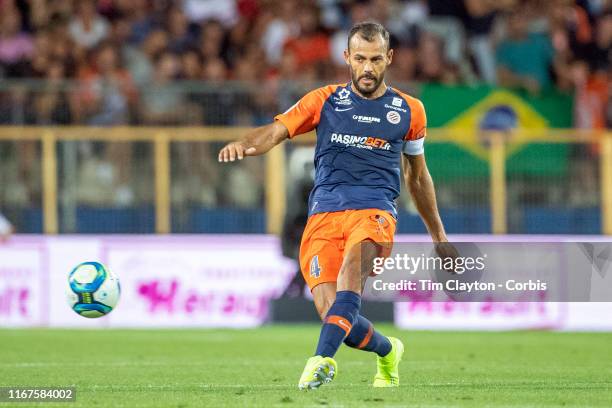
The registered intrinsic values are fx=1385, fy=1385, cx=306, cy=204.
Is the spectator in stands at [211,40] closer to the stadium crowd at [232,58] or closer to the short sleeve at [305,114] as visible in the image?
the stadium crowd at [232,58]

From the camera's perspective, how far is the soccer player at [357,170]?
28.1 feet

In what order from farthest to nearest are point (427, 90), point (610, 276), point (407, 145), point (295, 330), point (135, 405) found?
point (427, 90) → point (295, 330) → point (610, 276) → point (407, 145) → point (135, 405)

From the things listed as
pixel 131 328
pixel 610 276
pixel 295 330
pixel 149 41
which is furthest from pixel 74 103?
pixel 610 276

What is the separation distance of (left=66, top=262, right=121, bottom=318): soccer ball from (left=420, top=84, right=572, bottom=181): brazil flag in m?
8.22

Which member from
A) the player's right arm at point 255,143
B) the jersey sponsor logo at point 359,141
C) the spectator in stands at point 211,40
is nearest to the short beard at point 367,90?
the jersey sponsor logo at point 359,141

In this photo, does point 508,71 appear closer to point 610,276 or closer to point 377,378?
point 610,276

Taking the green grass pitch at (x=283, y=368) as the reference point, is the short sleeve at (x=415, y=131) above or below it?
above

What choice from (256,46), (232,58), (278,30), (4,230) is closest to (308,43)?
(278,30)

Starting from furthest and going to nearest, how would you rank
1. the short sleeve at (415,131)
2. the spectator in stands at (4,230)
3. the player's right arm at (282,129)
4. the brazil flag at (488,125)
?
the brazil flag at (488,125) → the spectator in stands at (4,230) → the short sleeve at (415,131) → the player's right arm at (282,129)

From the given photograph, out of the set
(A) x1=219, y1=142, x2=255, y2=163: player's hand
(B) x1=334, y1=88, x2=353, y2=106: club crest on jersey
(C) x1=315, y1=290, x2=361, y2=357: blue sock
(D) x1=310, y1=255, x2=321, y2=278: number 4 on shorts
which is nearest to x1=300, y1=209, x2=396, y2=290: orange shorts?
(D) x1=310, y1=255, x2=321, y2=278: number 4 on shorts

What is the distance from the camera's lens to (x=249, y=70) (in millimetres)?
19141

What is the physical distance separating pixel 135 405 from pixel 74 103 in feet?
33.4

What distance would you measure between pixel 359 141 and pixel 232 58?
10909mm

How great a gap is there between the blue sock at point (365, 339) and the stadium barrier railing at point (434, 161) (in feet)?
30.1
